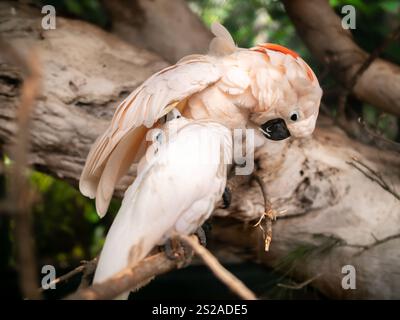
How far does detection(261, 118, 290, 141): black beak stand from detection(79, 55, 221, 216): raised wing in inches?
6.3

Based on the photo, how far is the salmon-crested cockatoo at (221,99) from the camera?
3.47ft

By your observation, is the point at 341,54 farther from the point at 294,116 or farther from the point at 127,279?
the point at 127,279

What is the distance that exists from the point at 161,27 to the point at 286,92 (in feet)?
2.85

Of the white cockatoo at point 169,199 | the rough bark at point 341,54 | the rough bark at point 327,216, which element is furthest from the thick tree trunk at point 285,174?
the white cockatoo at point 169,199

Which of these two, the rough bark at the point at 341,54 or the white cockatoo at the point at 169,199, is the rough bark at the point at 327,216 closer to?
the rough bark at the point at 341,54

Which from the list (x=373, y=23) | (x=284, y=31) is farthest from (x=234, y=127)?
(x=373, y=23)

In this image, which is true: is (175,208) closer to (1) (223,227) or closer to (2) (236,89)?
(2) (236,89)

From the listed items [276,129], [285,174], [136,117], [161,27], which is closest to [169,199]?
[136,117]

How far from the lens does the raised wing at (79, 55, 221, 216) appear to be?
1045mm

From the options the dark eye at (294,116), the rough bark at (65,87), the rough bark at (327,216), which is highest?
the dark eye at (294,116)

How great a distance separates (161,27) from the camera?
181 cm

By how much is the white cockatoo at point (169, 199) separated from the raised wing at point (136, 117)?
9 cm
